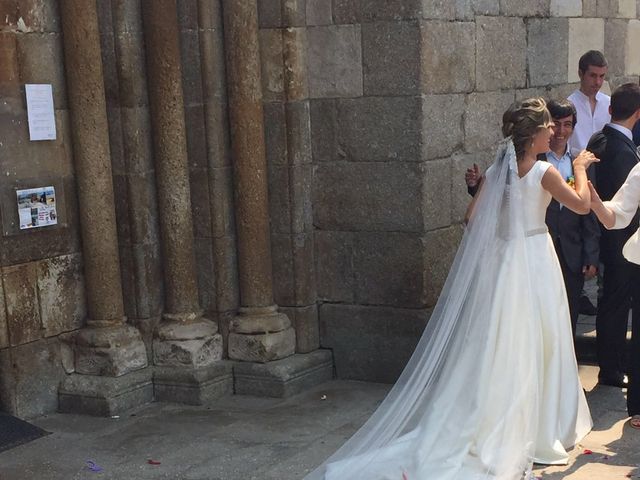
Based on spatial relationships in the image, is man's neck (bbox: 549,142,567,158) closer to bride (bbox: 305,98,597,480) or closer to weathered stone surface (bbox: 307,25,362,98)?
bride (bbox: 305,98,597,480)

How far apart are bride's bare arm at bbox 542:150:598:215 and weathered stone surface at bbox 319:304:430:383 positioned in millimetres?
1393

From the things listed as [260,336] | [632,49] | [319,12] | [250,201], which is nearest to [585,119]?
[319,12]

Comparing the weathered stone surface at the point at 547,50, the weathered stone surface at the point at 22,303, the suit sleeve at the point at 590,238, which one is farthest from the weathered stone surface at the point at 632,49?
the weathered stone surface at the point at 22,303

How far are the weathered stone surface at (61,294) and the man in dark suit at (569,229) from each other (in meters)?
2.80

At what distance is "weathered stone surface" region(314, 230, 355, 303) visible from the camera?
6.29 m

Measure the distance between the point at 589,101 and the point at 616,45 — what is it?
189 cm

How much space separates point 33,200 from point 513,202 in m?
2.71

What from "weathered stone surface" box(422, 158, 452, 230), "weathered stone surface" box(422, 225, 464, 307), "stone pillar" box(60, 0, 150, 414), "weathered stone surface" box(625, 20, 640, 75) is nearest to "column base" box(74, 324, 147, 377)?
"stone pillar" box(60, 0, 150, 414)

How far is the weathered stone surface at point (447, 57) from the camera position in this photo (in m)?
5.89

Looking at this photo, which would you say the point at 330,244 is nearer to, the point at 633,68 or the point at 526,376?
the point at 526,376

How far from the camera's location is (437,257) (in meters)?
6.14

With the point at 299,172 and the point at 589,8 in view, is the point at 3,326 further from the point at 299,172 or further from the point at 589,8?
the point at 589,8

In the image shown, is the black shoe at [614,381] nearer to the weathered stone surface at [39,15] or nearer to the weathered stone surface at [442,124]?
the weathered stone surface at [442,124]

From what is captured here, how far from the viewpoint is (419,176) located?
5945 mm
